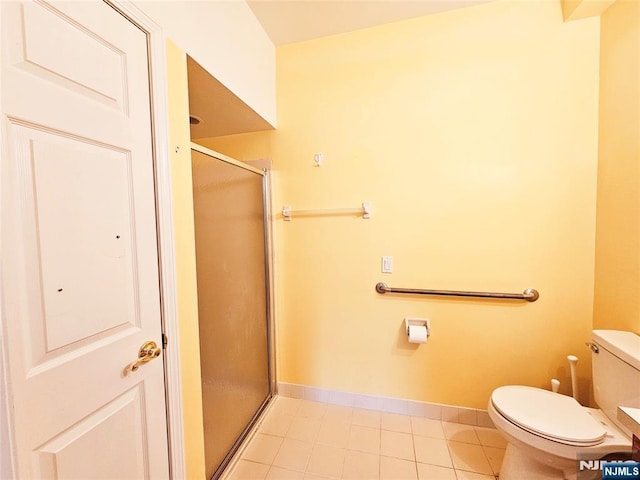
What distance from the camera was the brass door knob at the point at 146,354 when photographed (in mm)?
849

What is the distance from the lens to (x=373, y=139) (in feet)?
5.68

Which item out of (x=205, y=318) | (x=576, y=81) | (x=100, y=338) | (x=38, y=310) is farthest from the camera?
(x=576, y=81)

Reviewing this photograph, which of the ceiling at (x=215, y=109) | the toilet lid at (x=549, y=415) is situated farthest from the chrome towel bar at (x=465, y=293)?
the ceiling at (x=215, y=109)

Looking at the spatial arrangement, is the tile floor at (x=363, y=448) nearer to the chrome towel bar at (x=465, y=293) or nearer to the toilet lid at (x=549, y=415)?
the toilet lid at (x=549, y=415)

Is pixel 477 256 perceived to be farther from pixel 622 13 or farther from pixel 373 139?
pixel 622 13

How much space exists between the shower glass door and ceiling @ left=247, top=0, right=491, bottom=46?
94 centimetres

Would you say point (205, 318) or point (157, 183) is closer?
point (157, 183)

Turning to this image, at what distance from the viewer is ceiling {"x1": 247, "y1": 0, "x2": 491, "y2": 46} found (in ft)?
4.98

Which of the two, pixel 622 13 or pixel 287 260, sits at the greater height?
pixel 622 13

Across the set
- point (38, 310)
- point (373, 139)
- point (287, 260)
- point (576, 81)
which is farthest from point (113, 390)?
point (576, 81)

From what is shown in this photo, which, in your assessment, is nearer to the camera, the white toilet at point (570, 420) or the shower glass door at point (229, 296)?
the white toilet at point (570, 420)

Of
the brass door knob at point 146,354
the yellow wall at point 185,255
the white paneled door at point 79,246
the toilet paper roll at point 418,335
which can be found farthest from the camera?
the toilet paper roll at point 418,335

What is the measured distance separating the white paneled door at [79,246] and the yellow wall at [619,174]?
2139mm

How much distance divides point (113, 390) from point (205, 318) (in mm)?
459
